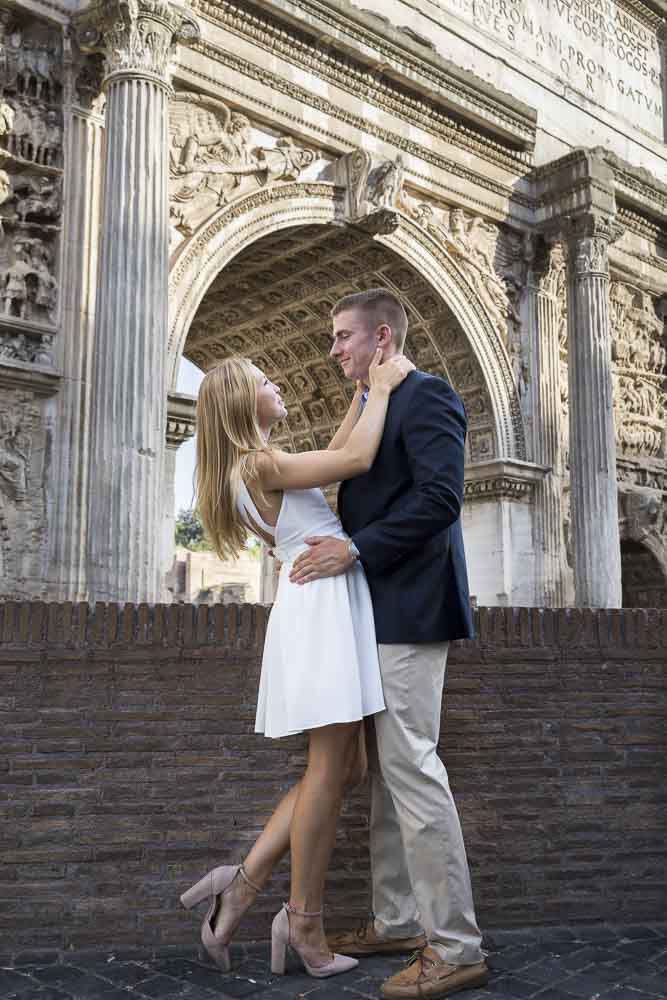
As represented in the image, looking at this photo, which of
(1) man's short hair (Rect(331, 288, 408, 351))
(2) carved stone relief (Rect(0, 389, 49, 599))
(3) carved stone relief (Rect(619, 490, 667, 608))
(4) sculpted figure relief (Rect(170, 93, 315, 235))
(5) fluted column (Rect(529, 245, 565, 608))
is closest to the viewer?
(1) man's short hair (Rect(331, 288, 408, 351))

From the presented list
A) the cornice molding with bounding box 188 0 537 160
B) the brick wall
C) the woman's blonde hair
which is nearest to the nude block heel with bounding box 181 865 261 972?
the brick wall

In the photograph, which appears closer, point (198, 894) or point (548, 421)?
point (198, 894)

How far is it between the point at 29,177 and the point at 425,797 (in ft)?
30.4

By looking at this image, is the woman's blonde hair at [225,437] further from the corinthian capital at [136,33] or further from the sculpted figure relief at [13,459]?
the corinthian capital at [136,33]

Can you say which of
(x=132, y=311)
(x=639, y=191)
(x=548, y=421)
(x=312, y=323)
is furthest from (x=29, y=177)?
(x=639, y=191)

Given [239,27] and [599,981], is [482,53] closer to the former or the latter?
[239,27]

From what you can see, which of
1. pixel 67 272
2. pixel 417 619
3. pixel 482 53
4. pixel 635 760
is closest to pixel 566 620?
pixel 635 760

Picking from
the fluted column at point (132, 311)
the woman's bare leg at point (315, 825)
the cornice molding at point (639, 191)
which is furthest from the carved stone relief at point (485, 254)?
the woman's bare leg at point (315, 825)

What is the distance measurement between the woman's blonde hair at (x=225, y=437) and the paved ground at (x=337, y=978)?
4.86 feet

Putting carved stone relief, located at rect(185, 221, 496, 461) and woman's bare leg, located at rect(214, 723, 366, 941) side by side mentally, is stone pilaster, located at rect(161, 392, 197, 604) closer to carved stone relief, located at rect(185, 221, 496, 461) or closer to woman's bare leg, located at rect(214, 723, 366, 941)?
carved stone relief, located at rect(185, 221, 496, 461)

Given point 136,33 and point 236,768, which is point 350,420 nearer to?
point 236,768

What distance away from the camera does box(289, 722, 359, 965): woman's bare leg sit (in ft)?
11.1

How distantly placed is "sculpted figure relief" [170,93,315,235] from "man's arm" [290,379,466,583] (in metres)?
9.12

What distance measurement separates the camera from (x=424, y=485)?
132 inches
